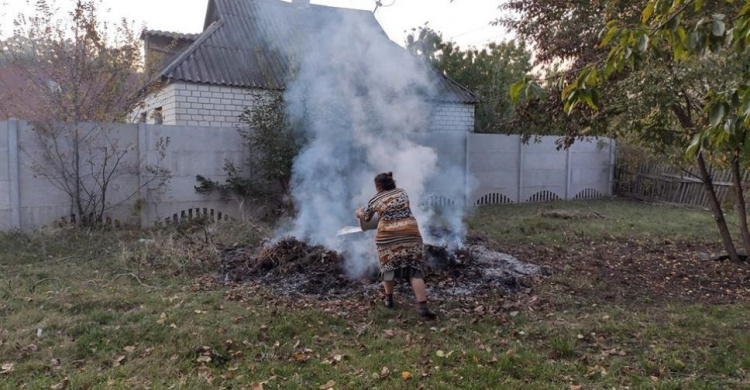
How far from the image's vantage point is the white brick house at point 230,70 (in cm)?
1177

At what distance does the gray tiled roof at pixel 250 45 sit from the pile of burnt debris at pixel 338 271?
484 centimetres

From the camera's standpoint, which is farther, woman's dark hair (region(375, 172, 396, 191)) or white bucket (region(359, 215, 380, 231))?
white bucket (region(359, 215, 380, 231))

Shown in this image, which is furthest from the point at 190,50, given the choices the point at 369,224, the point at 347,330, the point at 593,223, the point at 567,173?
the point at 567,173

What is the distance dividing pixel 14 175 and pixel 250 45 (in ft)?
23.7

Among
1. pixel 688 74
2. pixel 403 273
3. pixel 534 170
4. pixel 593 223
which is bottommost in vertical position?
pixel 593 223

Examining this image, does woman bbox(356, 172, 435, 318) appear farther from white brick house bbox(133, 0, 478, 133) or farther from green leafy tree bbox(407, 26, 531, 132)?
green leafy tree bbox(407, 26, 531, 132)

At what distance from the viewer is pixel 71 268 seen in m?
6.39

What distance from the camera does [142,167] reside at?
9117mm

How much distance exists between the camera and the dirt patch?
5848 millimetres

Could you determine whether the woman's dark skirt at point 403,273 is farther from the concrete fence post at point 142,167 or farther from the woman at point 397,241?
the concrete fence post at point 142,167

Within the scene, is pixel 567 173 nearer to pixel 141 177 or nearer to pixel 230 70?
pixel 230 70

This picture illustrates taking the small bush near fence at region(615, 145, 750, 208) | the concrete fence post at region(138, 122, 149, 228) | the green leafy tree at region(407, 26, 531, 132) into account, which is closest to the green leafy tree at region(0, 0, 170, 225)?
the concrete fence post at region(138, 122, 149, 228)

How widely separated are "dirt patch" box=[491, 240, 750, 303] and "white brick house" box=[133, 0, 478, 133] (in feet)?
20.6

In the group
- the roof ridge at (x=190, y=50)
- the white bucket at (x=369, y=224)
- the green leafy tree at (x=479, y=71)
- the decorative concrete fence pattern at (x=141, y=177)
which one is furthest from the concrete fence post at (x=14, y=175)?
the green leafy tree at (x=479, y=71)
